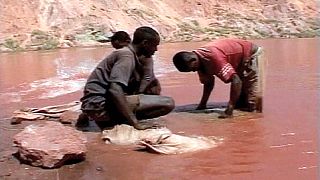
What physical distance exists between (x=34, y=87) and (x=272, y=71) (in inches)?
178

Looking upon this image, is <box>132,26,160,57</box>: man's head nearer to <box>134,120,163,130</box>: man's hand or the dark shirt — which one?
the dark shirt

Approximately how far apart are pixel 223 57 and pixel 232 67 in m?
0.18

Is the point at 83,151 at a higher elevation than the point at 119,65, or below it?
below

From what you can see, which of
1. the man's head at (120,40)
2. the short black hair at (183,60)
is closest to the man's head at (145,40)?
the man's head at (120,40)

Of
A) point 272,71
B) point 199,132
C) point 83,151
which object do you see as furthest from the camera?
point 272,71

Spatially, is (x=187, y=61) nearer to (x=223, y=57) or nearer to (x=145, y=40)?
(x=223, y=57)

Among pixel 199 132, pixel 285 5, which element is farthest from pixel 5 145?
pixel 285 5

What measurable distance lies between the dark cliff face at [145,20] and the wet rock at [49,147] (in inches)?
728

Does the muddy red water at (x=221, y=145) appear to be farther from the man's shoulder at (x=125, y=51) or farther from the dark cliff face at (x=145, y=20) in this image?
the dark cliff face at (x=145, y=20)

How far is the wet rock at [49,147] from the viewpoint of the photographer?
14.2 feet

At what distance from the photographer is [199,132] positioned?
5586 mm

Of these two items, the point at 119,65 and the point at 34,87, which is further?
the point at 34,87

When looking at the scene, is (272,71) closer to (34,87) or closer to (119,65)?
(34,87)

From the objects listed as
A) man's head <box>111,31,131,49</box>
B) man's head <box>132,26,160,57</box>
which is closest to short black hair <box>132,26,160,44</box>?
man's head <box>132,26,160,57</box>
